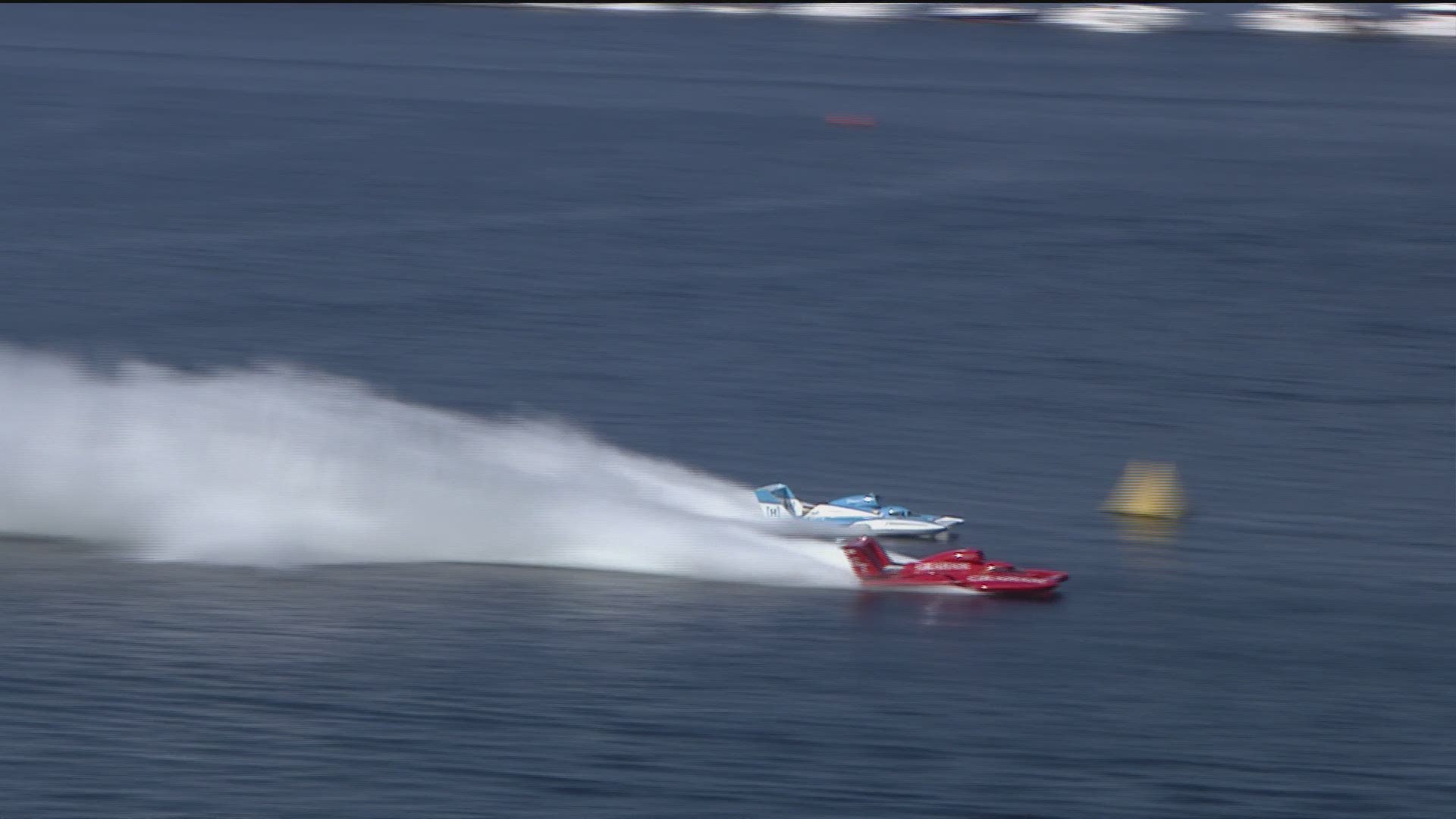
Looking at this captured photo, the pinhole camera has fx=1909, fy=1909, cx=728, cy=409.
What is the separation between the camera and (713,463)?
70.3ft

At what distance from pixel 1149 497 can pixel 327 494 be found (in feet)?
27.3

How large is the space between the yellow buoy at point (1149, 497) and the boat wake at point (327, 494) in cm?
403

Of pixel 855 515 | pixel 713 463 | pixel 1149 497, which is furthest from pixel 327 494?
pixel 1149 497

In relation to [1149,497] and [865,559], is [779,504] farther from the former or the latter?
[1149,497]

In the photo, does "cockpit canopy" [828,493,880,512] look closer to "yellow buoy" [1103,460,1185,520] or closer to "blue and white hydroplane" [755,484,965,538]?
"blue and white hydroplane" [755,484,965,538]

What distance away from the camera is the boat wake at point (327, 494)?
17.1 meters

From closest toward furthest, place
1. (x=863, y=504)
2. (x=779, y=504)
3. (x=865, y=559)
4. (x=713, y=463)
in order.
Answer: (x=865, y=559)
(x=779, y=504)
(x=863, y=504)
(x=713, y=463)

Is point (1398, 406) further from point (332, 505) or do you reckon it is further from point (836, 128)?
→ point (836, 128)

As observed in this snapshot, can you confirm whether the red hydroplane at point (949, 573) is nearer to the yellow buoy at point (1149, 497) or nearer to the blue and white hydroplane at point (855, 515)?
the blue and white hydroplane at point (855, 515)

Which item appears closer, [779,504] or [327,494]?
[779,504]

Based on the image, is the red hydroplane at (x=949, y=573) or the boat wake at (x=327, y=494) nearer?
the red hydroplane at (x=949, y=573)

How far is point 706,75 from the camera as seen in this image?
7075 centimetres

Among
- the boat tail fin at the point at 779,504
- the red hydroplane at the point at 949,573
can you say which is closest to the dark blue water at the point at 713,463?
the red hydroplane at the point at 949,573

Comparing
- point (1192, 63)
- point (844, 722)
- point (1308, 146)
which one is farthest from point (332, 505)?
point (1192, 63)
